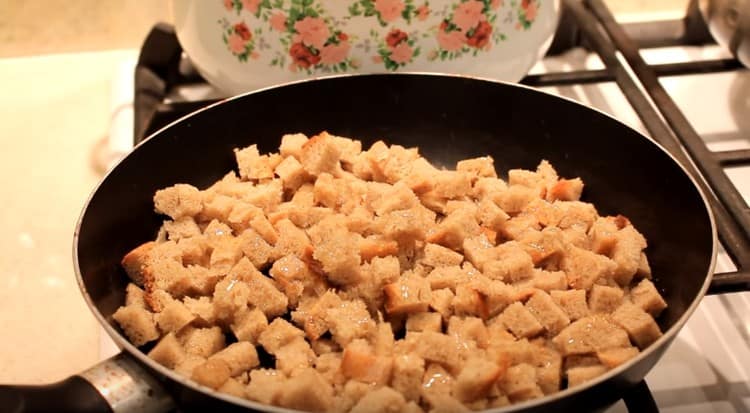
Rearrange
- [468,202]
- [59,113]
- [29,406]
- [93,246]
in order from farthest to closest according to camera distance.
A: [59,113]
[468,202]
[93,246]
[29,406]

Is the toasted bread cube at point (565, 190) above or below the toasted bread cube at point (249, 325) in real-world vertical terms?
below

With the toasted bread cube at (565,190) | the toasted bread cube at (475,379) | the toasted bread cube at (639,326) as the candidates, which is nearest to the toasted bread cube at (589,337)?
the toasted bread cube at (639,326)

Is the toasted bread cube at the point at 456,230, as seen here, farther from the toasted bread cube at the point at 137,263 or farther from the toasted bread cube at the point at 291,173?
the toasted bread cube at the point at 137,263

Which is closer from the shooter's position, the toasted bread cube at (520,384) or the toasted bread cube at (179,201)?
the toasted bread cube at (520,384)

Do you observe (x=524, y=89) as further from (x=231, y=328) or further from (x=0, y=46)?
(x=0, y=46)

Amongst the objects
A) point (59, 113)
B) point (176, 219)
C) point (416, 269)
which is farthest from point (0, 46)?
point (416, 269)

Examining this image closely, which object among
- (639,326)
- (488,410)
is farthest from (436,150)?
(488,410)

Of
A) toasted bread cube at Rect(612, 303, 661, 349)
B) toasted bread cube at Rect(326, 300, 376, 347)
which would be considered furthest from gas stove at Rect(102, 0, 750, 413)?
toasted bread cube at Rect(326, 300, 376, 347)

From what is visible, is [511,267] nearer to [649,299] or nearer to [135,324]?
[649,299]
